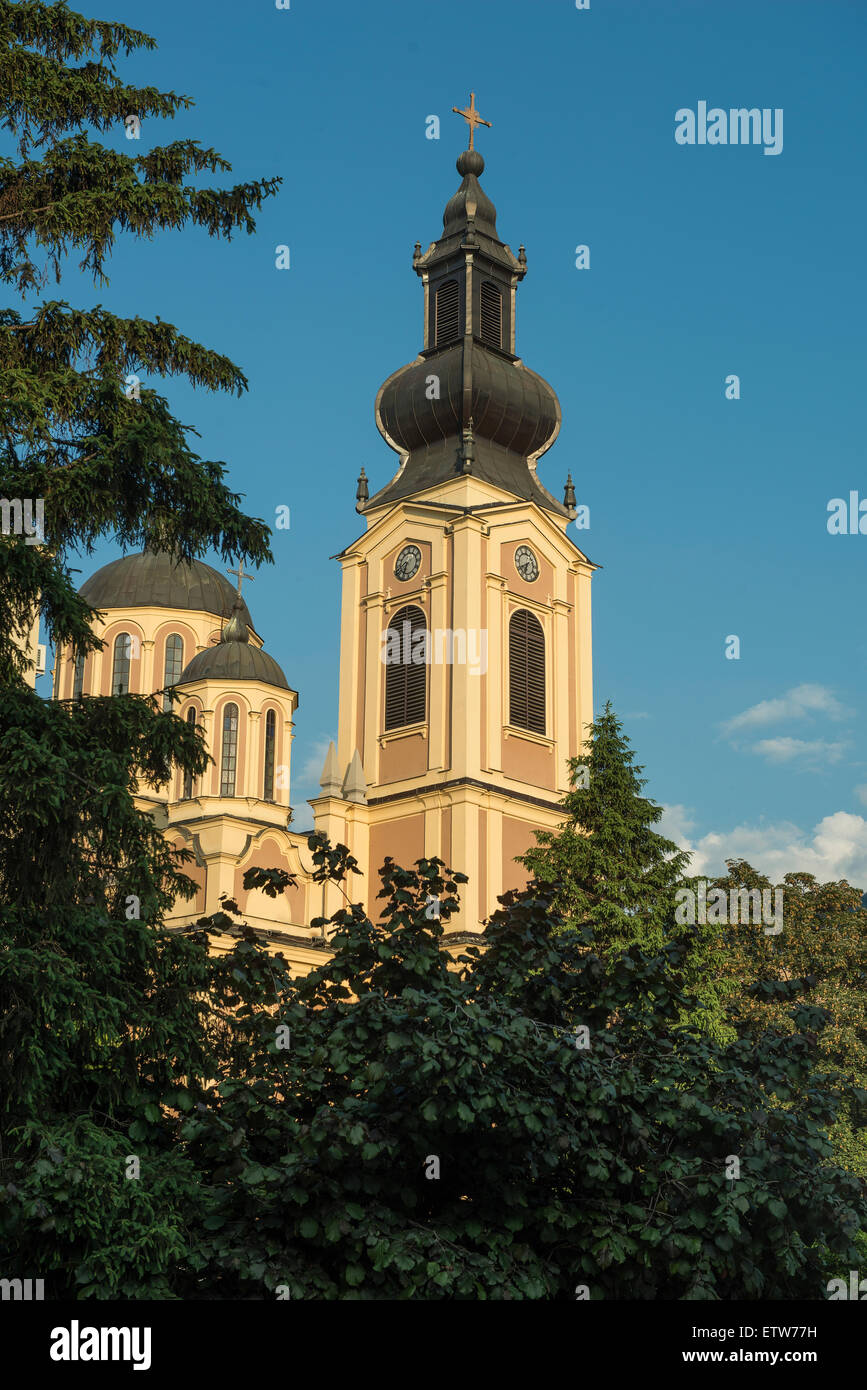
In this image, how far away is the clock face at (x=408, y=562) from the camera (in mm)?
44875

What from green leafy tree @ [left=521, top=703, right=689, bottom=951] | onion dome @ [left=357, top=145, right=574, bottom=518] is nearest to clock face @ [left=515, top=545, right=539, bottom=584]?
onion dome @ [left=357, top=145, right=574, bottom=518]

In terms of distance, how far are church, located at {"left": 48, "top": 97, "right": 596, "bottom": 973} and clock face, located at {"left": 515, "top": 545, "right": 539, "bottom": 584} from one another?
48 mm

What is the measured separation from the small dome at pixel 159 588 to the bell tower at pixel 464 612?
21.2 ft

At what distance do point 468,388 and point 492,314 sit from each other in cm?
306

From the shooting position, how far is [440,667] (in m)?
43.2

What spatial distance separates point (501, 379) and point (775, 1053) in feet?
118

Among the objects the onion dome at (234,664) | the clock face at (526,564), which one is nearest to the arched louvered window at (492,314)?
the clock face at (526,564)

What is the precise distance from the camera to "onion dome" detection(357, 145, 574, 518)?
46219mm

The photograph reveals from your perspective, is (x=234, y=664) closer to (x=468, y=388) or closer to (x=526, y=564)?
(x=526, y=564)

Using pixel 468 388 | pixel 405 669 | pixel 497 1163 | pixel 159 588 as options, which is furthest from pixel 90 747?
pixel 159 588

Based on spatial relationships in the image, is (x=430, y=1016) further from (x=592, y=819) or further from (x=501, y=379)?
(x=501, y=379)
